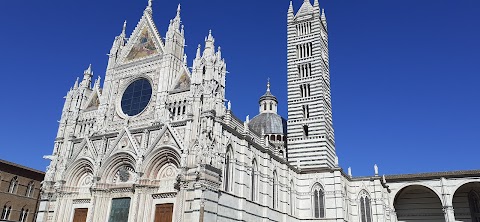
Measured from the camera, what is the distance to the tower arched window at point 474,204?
120 feet

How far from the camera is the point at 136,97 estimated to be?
28.1 meters

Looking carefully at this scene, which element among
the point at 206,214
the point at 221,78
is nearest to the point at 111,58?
the point at 221,78

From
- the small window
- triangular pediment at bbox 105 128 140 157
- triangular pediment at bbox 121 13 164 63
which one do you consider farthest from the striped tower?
the small window

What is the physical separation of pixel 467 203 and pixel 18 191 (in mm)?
38168

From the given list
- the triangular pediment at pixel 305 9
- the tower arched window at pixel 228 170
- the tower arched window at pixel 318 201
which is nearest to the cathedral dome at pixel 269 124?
the triangular pediment at pixel 305 9

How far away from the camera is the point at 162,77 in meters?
27.2

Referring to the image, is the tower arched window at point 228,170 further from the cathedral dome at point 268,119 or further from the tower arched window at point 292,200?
the cathedral dome at point 268,119

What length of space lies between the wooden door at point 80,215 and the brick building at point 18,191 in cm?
612

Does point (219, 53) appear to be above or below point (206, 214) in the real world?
above

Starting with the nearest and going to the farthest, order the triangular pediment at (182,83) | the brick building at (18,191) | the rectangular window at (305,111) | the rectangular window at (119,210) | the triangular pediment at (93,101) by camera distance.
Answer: the rectangular window at (119,210) → the triangular pediment at (182,83) → the brick building at (18,191) → the triangular pediment at (93,101) → the rectangular window at (305,111)

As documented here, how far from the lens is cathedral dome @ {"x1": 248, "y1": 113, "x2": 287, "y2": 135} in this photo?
44812mm

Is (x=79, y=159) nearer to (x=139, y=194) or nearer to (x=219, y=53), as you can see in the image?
(x=139, y=194)

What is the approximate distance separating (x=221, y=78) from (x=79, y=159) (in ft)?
36.8

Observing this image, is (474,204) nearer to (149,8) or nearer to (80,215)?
(149,8)
